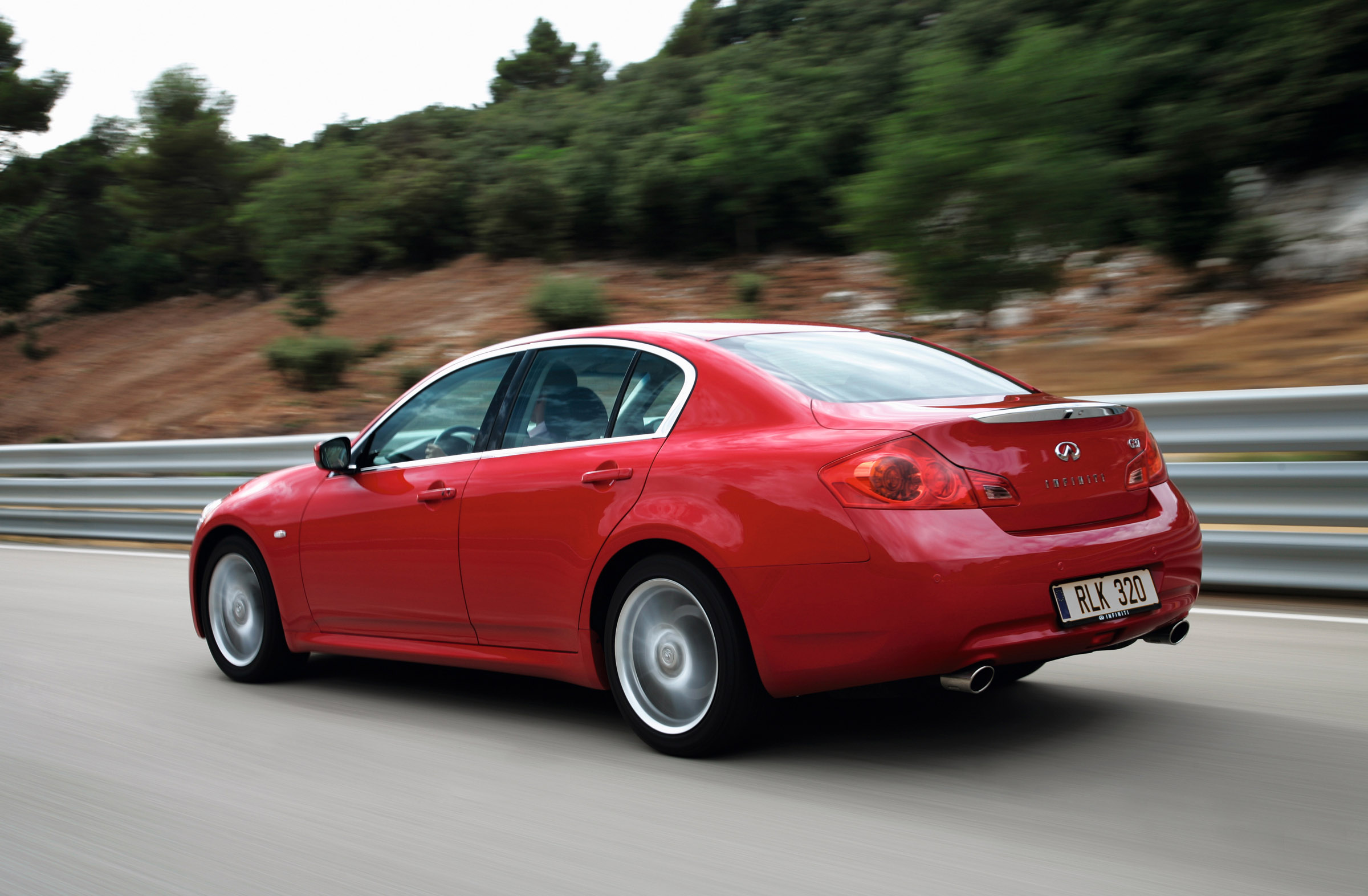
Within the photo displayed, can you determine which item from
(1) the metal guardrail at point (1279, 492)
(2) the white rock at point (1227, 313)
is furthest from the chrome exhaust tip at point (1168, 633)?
(2) the white rock at point (1227, 313)

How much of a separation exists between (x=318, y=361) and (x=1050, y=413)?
717 inches

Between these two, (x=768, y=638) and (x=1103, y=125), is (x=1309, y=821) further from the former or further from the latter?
(x=1103, y=125)

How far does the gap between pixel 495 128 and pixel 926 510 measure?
1410 inches

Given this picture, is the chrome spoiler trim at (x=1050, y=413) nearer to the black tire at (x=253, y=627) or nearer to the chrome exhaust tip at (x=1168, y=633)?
the chrome exhaust tip at (x=1168, y=633)

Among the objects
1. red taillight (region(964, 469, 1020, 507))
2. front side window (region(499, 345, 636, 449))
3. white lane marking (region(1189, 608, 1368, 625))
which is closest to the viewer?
red taillight (region(964, 469, 1020, 507))

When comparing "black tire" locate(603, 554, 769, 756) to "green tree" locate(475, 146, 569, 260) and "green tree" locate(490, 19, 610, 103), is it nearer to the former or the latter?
"green tree" locate(475, 146, 569, 260)

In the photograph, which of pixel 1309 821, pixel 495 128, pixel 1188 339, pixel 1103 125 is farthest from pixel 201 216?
pixel 1309 821

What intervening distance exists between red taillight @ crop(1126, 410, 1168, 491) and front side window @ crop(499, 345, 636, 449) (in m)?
1.79

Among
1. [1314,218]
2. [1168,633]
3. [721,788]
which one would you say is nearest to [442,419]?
[721,788]

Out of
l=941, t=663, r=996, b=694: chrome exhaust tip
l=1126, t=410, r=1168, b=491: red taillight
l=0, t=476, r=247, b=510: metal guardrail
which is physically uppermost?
l=1126, t=410, r=1168, b=491: red taillight

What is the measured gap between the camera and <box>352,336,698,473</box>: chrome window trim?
4645mm

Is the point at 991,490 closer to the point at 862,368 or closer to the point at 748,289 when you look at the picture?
the point at 862,368

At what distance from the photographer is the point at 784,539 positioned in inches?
161

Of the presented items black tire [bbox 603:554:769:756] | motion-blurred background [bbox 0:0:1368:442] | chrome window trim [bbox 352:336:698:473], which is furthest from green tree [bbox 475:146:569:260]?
black tire [bbox 603:554:769:756]
